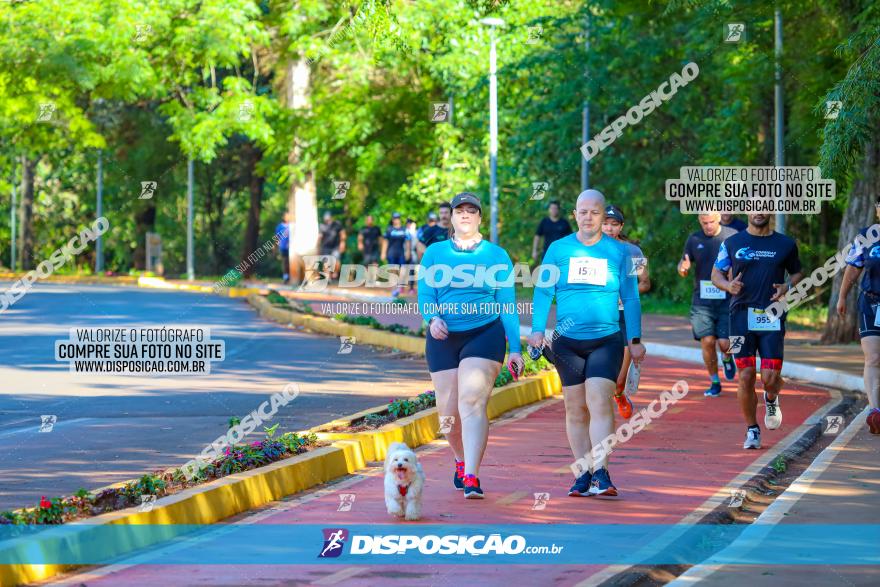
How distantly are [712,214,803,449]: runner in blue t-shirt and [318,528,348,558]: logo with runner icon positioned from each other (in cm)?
472

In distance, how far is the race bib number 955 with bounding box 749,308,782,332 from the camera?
40.7 ft

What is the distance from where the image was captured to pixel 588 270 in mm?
9891

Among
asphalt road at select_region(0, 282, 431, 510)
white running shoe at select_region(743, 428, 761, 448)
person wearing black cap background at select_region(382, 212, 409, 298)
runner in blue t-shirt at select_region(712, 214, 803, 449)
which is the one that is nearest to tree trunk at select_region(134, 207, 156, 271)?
person wearing black cap background at select_region(382, 212, 409, 298)

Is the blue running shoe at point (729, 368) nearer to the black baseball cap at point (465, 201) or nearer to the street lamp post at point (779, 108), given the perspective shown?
the black baseball cap at point (465, 201)

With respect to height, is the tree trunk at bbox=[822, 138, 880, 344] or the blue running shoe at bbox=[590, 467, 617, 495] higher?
the tree trunk at bbox=[822, 138, 880, 344]

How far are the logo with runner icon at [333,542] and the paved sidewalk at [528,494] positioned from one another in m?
0.08

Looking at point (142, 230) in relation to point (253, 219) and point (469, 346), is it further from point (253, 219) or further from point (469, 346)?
point (469, 346)

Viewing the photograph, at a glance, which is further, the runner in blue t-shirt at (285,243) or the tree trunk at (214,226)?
the tree trunk at (214,226)

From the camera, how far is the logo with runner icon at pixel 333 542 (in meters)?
8.00

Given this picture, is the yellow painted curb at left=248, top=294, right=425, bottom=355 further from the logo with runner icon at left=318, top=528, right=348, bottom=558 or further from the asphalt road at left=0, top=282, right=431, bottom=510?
the logo with runner icon at left=318, top=528, right=348, bottom=558

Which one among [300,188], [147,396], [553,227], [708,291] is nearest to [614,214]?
[708,291]

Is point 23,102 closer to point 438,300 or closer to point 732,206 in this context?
point 732,206

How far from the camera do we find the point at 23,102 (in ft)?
153

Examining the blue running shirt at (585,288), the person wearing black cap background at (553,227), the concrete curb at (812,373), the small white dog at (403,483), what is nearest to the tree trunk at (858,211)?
the concrete curb at (812,373)
